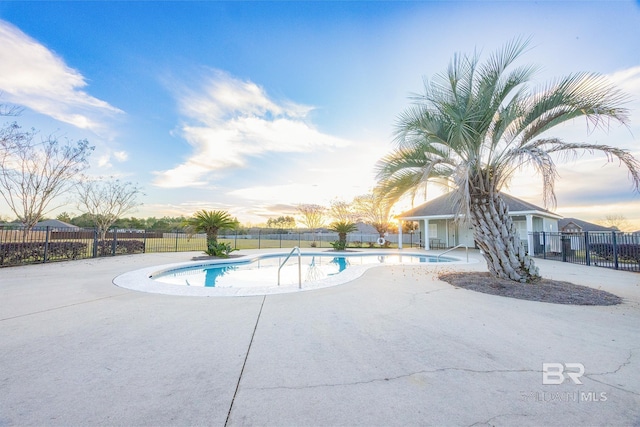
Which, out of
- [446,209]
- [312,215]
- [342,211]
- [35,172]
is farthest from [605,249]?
[312,215]

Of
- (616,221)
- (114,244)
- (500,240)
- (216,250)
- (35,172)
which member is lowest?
(216,250)

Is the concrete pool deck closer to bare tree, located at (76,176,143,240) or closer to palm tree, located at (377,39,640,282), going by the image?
palm tree, located at (377,39,640,282)

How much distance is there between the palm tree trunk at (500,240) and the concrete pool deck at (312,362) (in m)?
1.72

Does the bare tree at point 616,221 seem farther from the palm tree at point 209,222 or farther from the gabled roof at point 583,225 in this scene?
the palm tree at point 209,222

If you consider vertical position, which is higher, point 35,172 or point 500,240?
point 35,172

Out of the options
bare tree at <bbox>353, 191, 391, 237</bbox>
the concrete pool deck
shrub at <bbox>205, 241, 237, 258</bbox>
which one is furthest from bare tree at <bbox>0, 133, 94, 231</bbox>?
bare tree at <bbox>353, 191, 391, 237</bbox>

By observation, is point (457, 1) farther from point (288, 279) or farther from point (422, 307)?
point (288, 279)

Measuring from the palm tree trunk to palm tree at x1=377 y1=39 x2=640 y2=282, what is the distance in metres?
0.02

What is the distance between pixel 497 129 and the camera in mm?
6211

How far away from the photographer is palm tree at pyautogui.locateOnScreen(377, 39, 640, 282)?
5188mm

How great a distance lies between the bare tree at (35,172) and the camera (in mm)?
12016

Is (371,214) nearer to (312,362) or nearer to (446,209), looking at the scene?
(446,209)

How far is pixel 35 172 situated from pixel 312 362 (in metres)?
18.0

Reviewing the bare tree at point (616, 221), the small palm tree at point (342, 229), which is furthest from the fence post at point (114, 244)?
the bare tree at point (616, 221)
